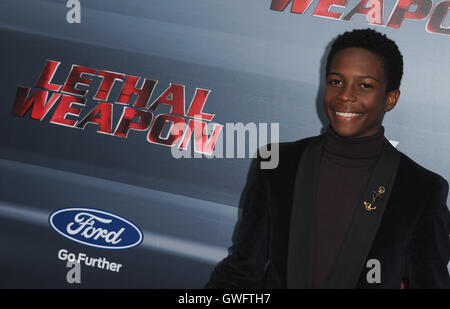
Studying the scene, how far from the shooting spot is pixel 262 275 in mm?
1576

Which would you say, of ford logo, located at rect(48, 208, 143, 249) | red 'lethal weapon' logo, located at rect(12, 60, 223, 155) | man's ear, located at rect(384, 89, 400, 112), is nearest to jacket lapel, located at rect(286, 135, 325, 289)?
man's ear, located at rect(384, 89, 400, 112)

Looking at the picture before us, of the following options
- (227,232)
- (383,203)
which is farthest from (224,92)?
(383,203)

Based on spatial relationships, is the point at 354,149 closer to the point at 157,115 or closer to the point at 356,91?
the point at 356,91

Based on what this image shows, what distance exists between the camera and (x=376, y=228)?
1403mm

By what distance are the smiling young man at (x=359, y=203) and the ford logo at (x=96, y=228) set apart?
0.94 m

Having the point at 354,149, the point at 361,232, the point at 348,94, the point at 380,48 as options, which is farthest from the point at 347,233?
the point at 380,48

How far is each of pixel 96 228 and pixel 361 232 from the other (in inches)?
49.6

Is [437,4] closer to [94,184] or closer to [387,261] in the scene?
[387,261]

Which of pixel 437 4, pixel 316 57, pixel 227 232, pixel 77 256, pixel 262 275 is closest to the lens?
pixel 262 275

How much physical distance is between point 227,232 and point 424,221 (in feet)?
3.08

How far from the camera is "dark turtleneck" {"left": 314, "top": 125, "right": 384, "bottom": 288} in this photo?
55.6 inches

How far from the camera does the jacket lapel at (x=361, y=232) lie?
139cm

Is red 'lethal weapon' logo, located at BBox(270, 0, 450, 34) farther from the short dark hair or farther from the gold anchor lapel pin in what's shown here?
the gold anchor lapel pin

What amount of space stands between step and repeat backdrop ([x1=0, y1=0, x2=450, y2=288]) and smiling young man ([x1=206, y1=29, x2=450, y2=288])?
1.80ft
